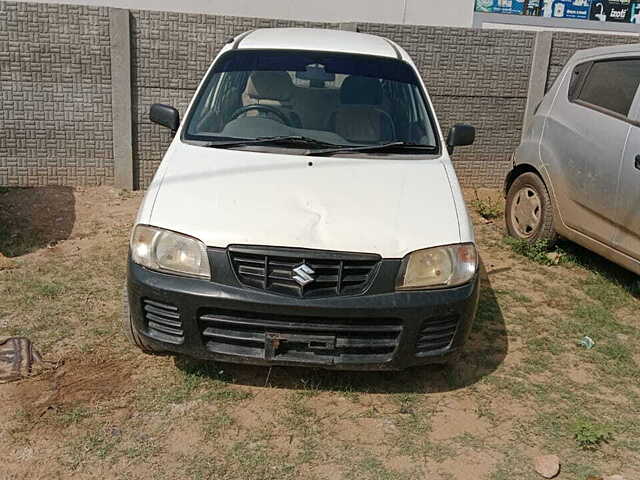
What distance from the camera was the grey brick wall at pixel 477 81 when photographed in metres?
7.65

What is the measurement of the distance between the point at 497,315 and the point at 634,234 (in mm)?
1199

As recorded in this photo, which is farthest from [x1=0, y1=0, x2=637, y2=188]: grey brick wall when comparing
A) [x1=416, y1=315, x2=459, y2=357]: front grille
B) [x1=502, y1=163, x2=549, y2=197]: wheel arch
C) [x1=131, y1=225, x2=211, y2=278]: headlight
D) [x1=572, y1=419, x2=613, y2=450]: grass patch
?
[x1=572, y1=419, x2=613, y2=450]: grass patch

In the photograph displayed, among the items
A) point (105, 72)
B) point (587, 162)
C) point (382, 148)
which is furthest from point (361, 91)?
A: point (105, 72)

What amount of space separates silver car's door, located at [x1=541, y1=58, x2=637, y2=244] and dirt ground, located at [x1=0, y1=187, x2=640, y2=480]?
0.82 meters

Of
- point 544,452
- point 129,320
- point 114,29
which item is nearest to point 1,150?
point 114,29

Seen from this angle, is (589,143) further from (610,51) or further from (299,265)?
(299,265)

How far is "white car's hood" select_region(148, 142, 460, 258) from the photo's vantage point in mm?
3201

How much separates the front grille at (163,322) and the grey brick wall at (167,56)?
436 centimetres

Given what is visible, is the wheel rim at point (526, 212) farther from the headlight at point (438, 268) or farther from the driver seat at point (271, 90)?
the headlight at point (438, 268)

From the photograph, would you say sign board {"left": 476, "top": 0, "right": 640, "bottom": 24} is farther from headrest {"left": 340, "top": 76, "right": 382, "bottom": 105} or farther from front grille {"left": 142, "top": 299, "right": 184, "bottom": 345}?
front grille {"left": 142, "top": 299, "right": 184, "bottom": 345}

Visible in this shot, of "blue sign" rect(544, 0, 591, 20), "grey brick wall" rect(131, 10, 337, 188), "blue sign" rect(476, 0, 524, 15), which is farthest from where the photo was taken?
"blue sign" rect(544, 0, 591, 20)

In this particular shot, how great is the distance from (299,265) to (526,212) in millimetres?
3714

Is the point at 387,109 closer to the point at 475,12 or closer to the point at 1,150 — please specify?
the point at 1,150

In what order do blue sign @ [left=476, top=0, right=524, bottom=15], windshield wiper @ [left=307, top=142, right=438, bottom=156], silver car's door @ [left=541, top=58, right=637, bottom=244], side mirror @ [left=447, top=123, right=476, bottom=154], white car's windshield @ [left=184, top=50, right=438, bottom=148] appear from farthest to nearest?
blue sign @ [left=476, top=0, right=524, bottom=15], silver car's door @ [left=541, top=58, right=637, bottom=244], side mirror @ [left=447, top=123, right=476, bottom=154], white car's windshield @ [left=184, top=50, right=438, bottom=148], windshield wiper @ [left=307, top=142, right=438, bottom=156]
